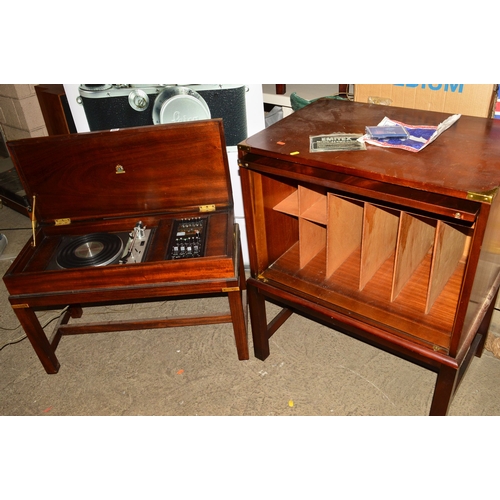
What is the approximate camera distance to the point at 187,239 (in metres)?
1.96

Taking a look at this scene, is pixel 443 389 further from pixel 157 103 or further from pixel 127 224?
pixel 157 103

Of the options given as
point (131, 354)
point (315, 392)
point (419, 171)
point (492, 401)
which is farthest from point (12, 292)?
point (492, 401)

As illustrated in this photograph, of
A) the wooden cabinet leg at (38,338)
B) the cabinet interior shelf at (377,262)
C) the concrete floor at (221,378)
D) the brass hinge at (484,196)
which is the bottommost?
the concrete floor at (221,378)

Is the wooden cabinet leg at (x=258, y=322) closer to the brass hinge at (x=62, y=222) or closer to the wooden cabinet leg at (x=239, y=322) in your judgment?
the wooden cabinet leg at (x=239, y=322)

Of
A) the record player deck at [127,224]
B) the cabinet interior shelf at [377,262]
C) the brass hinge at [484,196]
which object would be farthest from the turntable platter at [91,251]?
the brass hinge at [484,196]

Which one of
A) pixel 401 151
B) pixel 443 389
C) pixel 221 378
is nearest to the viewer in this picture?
pixel 401 151

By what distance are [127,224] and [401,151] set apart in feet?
4.09

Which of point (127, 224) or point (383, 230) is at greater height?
point (383, 230)

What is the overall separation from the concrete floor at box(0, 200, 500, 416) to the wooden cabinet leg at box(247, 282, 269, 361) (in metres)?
0.06

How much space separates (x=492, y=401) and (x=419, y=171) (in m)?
1.11

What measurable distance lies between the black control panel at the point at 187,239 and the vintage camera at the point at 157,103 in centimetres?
50

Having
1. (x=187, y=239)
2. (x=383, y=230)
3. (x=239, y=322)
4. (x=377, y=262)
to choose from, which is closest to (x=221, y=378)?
(x=239, y=322)

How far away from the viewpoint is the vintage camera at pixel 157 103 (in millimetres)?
2088

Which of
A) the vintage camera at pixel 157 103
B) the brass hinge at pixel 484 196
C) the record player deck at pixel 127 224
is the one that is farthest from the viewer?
the vintage camera at pixel 157 103
